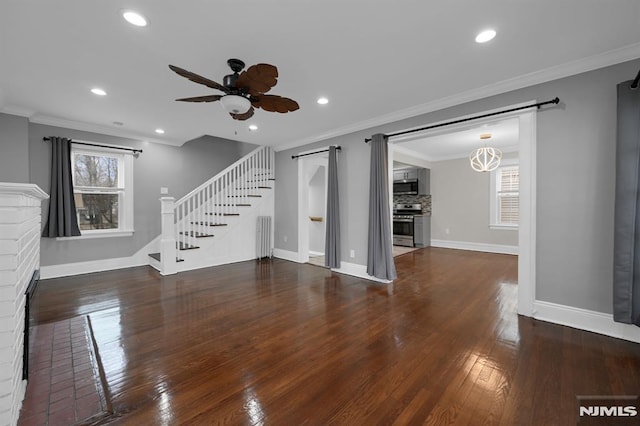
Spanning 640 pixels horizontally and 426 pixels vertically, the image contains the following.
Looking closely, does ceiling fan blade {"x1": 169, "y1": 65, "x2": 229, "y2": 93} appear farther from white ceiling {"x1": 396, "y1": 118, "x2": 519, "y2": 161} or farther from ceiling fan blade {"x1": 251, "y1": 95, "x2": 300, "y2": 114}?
white ceiling {"x1": 396, "y1": 118, "x2": 519, "y2": 161}

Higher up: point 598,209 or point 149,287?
point 598,209

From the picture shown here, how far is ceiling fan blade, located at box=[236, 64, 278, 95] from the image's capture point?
198 centimetres

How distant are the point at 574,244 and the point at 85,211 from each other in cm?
703

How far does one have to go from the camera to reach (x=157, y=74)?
110 inches

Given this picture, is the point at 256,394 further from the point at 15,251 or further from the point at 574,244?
the point at 574,244

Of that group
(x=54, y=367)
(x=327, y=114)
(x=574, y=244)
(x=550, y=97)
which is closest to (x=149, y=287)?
(x=54, y=367)

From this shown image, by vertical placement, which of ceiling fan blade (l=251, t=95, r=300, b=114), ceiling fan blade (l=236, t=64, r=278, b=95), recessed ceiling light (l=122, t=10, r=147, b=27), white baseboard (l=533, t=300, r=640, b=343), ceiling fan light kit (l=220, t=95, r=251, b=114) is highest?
recessed ceiling light (l=122, t=10, r=147, b=27)

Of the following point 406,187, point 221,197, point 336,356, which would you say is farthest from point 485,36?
point 406,187

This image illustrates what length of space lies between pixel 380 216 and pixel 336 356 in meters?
2.34

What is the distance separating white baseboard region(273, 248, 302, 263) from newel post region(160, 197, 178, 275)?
217cm

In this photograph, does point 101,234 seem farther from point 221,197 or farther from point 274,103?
point 274,103

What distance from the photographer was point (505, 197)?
6.54m

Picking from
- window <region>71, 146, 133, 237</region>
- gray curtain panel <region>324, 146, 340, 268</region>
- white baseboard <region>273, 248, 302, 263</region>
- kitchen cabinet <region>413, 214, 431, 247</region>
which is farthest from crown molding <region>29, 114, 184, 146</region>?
kitchen cabinet <region>413, 214, 431, 247</region>

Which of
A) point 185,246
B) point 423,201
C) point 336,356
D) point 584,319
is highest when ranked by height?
point 423,201
